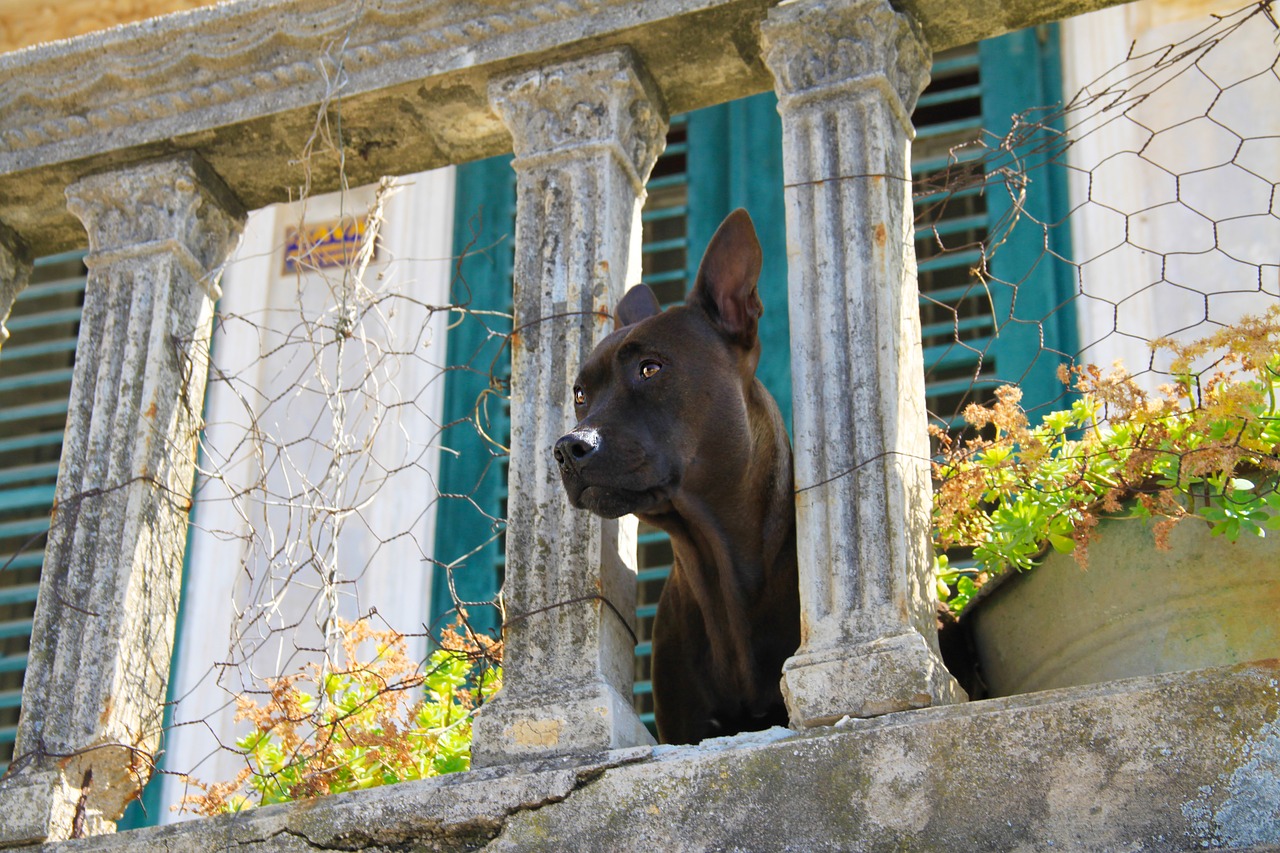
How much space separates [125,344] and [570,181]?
43.3 inches

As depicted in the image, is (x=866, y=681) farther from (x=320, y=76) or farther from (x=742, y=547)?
(x=320, y=76)

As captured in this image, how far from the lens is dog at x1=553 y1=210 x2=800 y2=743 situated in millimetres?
3246

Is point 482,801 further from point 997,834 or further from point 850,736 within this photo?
point 997,834

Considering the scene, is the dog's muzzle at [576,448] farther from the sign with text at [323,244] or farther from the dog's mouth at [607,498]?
the sign with text at [323,244]

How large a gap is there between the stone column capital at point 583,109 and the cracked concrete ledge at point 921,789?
1.39 m

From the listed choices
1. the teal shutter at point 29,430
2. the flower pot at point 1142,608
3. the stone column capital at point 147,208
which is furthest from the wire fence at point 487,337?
A: the flower pot at point 1142,608

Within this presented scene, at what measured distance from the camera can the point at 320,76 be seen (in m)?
4.12

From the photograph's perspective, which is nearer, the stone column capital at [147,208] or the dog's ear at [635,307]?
the dog's ear at [635,307]

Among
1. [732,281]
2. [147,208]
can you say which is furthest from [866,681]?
[147,208]

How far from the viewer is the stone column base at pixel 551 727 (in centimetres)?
320

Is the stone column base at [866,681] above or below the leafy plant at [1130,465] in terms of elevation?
below

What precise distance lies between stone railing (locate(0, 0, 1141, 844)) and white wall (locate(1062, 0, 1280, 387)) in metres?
1.48

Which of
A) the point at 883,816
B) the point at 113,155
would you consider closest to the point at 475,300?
the point at 113,155

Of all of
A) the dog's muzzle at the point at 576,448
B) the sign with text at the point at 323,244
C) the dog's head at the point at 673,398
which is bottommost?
the dog's muzzle at the point at 576,448
